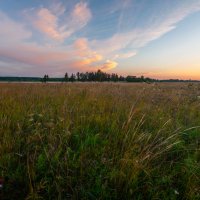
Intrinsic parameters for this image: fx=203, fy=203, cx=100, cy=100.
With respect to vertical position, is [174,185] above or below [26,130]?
below

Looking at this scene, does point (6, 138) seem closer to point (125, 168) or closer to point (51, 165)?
point (51, 165)

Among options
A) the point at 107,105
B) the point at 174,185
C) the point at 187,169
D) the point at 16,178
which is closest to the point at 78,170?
the point at 16,178

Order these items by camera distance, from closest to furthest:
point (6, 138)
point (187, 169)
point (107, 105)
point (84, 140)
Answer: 1. point (187, 169)
2. point (6, 138)
3. point (84, 140)
4. point (107, 105)

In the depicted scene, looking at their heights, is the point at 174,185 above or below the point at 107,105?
below

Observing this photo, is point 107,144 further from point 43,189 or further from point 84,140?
point 43,189

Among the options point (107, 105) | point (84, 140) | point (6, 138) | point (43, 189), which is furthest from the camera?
point (107, 105)

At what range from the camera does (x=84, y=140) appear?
9.68ft

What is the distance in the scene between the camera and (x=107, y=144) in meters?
2.76

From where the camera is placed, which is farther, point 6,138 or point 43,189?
point 6,138

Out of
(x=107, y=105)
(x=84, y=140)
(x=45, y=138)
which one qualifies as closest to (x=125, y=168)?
(x=84, y=140)

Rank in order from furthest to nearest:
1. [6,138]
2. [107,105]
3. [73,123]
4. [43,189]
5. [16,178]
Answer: [107,105] → [73,123] → [6,138] → [16,178] → [43,189]

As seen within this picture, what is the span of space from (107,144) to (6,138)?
1.34m

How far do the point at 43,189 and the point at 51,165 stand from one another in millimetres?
257

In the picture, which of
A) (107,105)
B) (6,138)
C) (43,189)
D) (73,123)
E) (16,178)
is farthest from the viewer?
(107,105)
